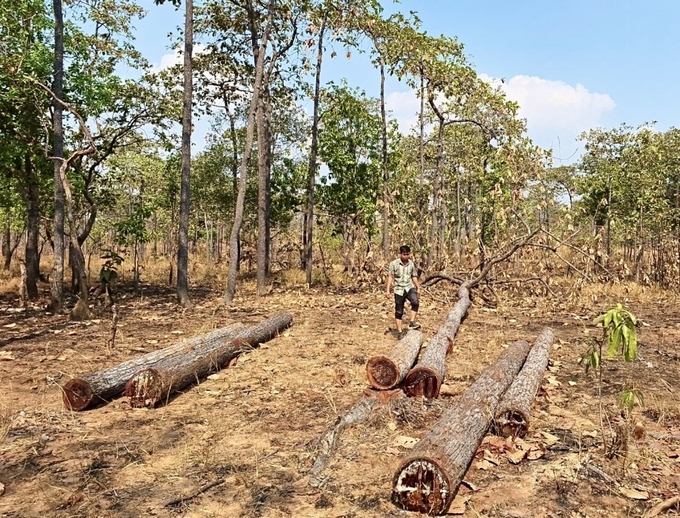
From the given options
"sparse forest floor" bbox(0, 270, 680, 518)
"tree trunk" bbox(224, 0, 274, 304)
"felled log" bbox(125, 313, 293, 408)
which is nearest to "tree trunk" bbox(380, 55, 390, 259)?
"tree trunk" bbox(224, 0, 274, 304)

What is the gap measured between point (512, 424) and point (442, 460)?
1524 mm

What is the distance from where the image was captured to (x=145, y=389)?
572 centimetres

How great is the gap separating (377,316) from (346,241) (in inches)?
321

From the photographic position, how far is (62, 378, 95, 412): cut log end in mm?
5465

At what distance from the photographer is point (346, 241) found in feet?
64.6

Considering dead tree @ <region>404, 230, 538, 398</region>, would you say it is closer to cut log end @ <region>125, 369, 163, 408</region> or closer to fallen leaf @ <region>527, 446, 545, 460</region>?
fallen leaf @ <region>527, 446, 545, 460</region>

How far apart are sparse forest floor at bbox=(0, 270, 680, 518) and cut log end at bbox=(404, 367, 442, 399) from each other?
0.63 ft

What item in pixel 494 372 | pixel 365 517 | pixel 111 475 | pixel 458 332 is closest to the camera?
pixel 365 517

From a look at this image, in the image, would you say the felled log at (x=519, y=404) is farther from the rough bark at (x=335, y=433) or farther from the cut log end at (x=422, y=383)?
the rough bark at (x=335, y=433)

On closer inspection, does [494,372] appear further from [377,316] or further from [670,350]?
[377,316]

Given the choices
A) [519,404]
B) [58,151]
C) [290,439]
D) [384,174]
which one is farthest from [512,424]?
[384,174]

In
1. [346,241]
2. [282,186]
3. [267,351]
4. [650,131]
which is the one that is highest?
[650,131]

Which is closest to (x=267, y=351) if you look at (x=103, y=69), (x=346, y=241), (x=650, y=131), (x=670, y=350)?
(x=670, y=350)

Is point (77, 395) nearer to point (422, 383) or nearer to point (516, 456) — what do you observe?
point (422, 383)
